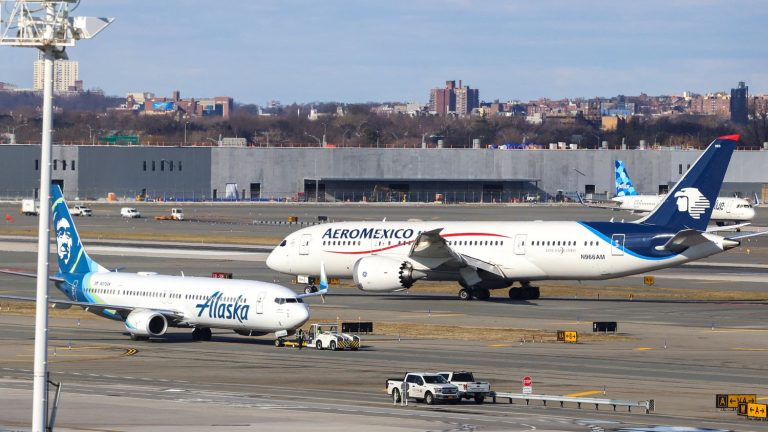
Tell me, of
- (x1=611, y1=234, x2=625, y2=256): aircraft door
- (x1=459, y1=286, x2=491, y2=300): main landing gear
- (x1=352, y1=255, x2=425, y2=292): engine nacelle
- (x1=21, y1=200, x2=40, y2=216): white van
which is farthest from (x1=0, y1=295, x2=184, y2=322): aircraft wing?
(x1=21, y1=200, x2=40, y2=216): white van

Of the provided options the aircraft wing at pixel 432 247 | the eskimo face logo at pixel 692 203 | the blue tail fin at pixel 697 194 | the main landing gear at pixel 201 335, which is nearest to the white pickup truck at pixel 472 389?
the main landing gear at pixel 201 335

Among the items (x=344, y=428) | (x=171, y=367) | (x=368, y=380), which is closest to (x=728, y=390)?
(x=368, y=380)

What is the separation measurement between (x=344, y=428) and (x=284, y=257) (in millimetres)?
47525

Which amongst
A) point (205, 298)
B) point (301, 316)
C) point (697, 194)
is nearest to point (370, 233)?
point (697, 194)

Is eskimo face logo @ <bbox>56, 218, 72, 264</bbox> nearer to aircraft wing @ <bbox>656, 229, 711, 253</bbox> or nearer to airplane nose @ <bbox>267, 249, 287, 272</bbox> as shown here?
airplane nose @ <bbox>267, 249, 287, 272</bbox>

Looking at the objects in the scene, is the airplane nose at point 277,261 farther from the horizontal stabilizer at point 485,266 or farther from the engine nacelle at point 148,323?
the engine nacelle at point 148,323

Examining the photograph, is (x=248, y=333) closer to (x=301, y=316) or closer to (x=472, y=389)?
(x=301, y=316)

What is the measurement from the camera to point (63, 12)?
28.8 m

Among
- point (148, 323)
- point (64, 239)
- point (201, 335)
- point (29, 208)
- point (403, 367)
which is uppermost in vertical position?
point (64, 239)

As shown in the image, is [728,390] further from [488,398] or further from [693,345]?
[693,345]

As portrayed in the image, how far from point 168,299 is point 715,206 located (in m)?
102

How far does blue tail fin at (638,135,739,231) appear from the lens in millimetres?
75875

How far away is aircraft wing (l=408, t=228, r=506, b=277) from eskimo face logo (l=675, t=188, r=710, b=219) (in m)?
10.2

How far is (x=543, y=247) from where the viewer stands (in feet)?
250
